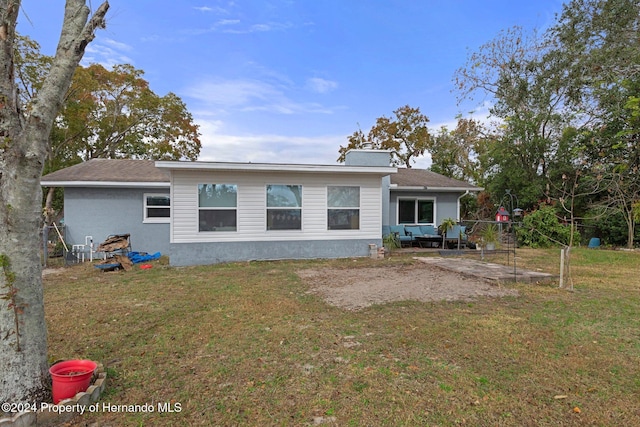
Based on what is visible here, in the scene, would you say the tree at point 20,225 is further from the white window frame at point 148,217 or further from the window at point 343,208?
the white window frame at point 148,217

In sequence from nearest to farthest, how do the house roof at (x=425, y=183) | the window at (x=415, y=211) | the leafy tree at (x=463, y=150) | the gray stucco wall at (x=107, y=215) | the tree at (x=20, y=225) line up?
the tree at (x=20, y=225), the gray stucco wall at (x=107, y=215), the house roof at (x=425, y=183), the window at (x=415, y=211), the leafy tree at (x=463, y=150)

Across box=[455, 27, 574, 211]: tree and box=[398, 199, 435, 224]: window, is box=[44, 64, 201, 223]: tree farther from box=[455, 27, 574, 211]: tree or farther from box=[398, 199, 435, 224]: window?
box=[455, 27, 574, 211]: tree

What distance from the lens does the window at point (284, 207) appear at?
9805 mm

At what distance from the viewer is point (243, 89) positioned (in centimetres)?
1371

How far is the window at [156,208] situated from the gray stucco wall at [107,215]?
14 centimetres

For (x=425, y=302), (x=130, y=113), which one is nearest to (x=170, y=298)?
(x=425, y=302)

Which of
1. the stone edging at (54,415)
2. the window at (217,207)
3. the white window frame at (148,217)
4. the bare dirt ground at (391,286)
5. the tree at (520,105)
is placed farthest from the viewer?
the tree at (520,105)

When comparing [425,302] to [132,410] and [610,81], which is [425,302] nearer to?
[132,410]

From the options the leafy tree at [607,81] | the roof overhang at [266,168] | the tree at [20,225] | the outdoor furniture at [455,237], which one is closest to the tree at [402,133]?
the leafy tree at [607,81]

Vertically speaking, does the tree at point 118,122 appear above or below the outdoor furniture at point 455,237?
above

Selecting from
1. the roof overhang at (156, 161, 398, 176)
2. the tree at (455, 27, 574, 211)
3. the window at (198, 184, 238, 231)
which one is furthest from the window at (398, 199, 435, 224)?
the window at (198, 184, 238, 231)

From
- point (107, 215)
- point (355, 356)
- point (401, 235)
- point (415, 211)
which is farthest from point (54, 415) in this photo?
point (415, 211)

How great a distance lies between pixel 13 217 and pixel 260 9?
9952mm

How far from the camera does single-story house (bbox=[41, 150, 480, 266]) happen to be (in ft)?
30.0
